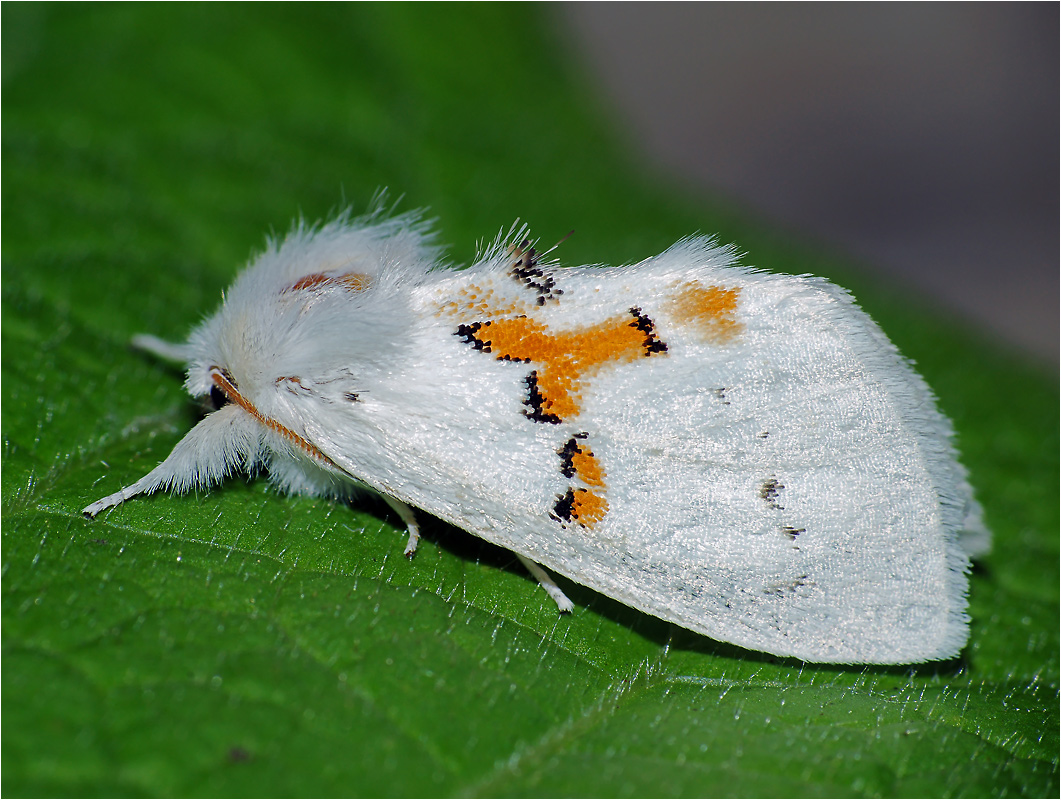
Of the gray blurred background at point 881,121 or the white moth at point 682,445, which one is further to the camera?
the gray blurred background at point 881,121

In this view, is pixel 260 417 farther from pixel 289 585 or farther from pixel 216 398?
pixel 289 585

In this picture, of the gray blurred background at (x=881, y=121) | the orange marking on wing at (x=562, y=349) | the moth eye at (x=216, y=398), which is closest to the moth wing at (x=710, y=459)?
Result: the orange marking on wing at (x=562, y=349)

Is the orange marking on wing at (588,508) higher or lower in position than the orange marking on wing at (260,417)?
higher

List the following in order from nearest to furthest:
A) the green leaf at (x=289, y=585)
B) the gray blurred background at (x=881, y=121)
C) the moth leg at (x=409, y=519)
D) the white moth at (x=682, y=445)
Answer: the green leaf at (x=289, y=585) → the white moth at (x=682, y=445) → the moth leg at (x=409, y=519) → the gray blurred background at (x=881, y=121)

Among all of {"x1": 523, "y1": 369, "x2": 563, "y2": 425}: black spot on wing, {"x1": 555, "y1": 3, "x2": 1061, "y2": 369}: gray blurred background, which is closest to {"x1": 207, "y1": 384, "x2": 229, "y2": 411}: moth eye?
{"x1": 523, "y1": 369, "x2": 563, "y2": 425}: black spot on wing

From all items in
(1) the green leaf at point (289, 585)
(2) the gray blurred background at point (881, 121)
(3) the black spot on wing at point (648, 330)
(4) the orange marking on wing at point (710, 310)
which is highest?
(2) the gray blurred background at point (881, 121)

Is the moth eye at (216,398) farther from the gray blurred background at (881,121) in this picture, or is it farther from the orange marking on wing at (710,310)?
the gray blurred background at (881,121)

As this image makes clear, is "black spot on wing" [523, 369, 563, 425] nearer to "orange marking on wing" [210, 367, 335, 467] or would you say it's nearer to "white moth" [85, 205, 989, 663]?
"white moth" [85, 205, 989, 663]

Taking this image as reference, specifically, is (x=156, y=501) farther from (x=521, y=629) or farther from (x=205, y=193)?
(x=205, y=193)
